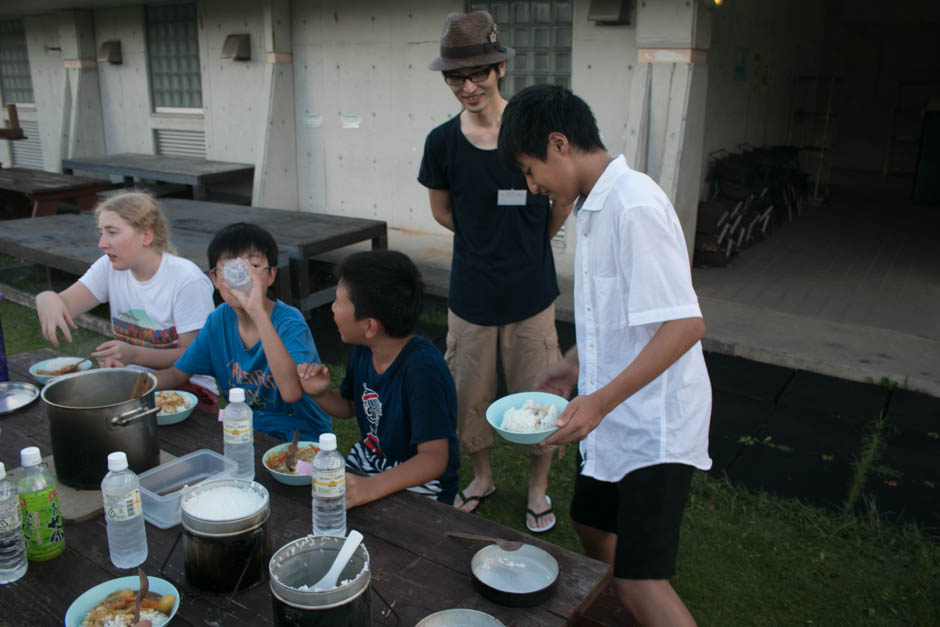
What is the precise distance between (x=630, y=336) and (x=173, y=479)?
4.18 feet

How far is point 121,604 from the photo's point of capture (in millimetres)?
1440

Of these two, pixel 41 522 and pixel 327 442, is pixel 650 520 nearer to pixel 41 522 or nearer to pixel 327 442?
pixel 327 442

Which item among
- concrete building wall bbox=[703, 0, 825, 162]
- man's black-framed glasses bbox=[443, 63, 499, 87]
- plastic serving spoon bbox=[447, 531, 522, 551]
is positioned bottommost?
plastic serving spoon bbox=[447, 531, 522, 551]

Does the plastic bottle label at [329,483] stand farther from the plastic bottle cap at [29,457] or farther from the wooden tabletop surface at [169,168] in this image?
the wooden tabletop surface at [169,168]

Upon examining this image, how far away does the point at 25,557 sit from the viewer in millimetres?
1571

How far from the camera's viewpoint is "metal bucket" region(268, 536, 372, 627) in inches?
47.5

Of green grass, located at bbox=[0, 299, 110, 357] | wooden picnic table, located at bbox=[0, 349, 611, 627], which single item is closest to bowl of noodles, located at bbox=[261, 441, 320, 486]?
wooden picnic table, located at bbox=[0, 349, 611, 627]

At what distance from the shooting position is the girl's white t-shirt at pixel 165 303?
3.13 metres

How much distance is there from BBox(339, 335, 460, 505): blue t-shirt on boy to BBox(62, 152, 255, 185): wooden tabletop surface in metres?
6.61

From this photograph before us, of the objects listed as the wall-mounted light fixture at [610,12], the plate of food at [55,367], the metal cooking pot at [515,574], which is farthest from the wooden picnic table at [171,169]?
the metal cooking pot at [515,574]

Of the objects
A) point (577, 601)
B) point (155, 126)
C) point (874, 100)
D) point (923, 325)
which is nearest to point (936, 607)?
point (577, 601)

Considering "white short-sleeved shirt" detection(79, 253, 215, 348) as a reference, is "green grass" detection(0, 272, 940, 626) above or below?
below

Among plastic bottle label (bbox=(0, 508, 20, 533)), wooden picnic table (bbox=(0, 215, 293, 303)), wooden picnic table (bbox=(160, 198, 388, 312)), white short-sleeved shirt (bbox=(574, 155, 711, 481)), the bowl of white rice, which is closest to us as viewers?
plastic bottle label (bbox=(0, 508, 20, 533))

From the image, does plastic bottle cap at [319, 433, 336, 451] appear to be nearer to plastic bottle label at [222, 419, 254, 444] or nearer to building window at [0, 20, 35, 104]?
plastic bottle label at [222, 419, 254, 444]
